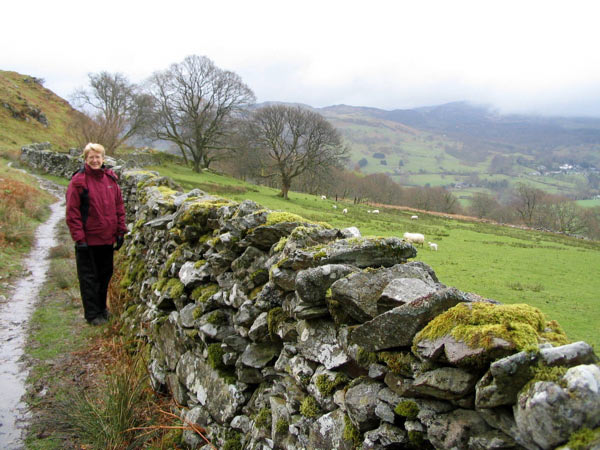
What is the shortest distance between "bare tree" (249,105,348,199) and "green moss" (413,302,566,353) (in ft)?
110

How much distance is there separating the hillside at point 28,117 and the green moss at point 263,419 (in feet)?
150

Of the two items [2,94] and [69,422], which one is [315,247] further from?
[2,94]

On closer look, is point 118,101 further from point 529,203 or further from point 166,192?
point 529,203

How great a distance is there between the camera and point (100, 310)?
288 inches

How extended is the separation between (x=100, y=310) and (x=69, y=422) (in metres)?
3.37

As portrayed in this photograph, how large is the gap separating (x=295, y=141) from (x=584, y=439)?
119ft

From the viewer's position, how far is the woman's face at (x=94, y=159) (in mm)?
6352

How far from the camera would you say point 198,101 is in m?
44.9

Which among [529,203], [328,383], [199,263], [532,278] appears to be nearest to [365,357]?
[328,383]

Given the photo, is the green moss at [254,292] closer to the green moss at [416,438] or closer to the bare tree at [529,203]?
the green moss at [416,438]

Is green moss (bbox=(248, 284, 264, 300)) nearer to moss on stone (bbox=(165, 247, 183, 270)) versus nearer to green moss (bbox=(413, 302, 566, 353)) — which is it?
green moss (bbox=(413, 302, 566, 353))

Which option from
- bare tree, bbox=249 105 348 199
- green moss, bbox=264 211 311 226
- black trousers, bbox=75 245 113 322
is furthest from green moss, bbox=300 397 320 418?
bare tree, bbox=249 105 348 199

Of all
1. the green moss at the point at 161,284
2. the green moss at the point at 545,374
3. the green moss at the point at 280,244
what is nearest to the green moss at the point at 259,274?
the green moss at the point at 280,244

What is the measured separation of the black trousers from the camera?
21.8ft
